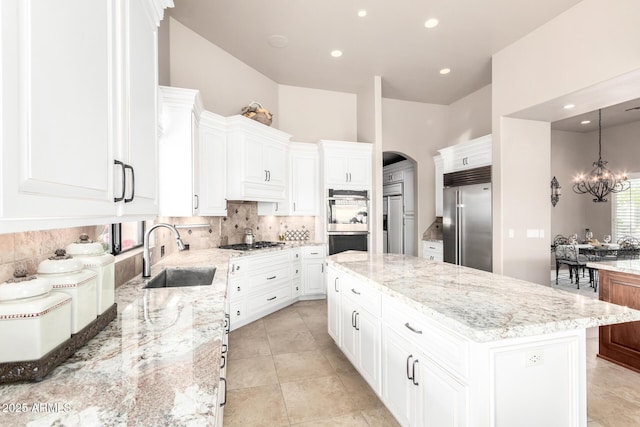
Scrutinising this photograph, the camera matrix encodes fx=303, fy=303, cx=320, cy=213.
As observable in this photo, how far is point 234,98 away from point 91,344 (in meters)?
3.84

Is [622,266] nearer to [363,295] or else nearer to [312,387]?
[363,295]

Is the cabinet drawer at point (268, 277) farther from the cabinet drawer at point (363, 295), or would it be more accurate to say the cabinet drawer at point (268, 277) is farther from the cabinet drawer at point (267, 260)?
the cabinet drawer at point (363, 295)

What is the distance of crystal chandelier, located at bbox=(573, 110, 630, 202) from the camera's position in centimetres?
575

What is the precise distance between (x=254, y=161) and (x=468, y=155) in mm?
3213

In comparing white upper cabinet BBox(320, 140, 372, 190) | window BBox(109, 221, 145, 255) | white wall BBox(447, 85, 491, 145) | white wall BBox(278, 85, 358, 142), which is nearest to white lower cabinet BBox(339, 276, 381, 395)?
window BBox(109, 221, 145, 255)

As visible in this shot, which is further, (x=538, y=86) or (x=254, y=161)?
(x=254, y=161)

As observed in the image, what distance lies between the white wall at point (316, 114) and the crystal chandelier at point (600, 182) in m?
4.55

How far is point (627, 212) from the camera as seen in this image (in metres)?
6.29

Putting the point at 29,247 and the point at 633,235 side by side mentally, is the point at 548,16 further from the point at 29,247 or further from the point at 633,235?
the point at 633,235

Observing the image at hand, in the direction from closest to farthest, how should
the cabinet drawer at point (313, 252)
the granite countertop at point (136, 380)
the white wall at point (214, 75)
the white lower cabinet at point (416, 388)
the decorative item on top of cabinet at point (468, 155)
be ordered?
the granite countertop at point (136, 380) < the white lower cabinet at point (416, 388) < the white wall at point (214, 75) < the decorative item on top of cabinet at point (468, 155) < the cabinet drawer at point (313, 252)

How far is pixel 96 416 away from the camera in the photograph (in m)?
0.67

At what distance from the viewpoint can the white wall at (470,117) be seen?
502 centimetres

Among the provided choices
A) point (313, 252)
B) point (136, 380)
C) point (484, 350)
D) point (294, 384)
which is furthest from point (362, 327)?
point (313, 252)

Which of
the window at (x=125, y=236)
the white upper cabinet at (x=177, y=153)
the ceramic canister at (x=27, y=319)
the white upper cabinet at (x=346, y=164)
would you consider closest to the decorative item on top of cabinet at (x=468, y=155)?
the white upper cabinet at (x=346, y=164)
